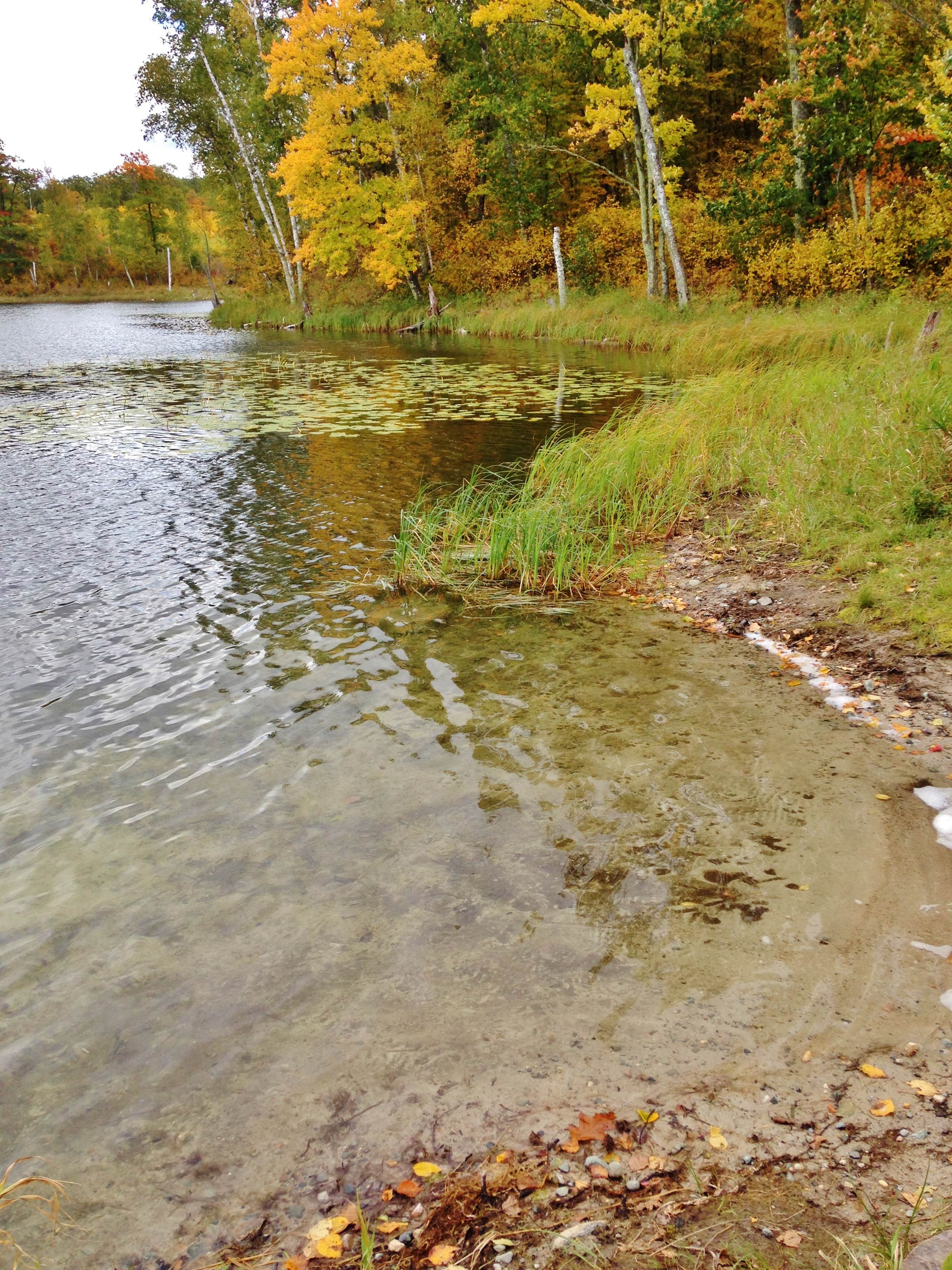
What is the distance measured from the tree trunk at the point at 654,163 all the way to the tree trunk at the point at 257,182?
70.0ft

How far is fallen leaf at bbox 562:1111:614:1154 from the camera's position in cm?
211

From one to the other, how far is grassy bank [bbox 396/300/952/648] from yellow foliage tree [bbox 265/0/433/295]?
76.9ft

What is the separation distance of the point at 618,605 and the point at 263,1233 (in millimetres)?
4838

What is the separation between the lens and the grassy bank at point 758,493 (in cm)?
569

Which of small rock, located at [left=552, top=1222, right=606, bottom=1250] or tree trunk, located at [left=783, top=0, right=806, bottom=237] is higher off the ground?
tree trunk, located at [left=783, top=0, right=806, bottom=237]

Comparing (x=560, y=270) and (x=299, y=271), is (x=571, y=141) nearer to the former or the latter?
(x=560, y=270)

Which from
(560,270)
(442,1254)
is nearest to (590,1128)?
(442,1254)

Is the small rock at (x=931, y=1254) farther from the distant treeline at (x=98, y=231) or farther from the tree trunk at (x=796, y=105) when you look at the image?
the distant treeline at (x=98, y=231)

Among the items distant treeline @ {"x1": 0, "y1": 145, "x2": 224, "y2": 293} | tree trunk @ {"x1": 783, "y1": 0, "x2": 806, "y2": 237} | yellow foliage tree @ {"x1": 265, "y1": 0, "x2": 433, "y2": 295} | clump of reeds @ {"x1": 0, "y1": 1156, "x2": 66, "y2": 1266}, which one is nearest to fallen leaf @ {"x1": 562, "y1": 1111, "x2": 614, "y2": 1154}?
clump of reeds @ {"x1": 0, "y1": 1156, "x2": 66, "y2": 1266}

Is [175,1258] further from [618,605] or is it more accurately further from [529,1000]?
[618,605]

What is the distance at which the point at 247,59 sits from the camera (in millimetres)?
33438

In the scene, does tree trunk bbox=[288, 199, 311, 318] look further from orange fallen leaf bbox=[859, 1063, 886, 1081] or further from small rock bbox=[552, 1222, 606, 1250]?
small rock bbox=[552, 1222, 606, 1250]

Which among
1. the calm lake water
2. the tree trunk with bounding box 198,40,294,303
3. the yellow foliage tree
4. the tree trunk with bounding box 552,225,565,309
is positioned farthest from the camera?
the tree trunk with bounding box 198,40,294,303

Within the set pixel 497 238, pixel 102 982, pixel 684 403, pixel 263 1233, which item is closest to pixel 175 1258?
pixel 263 1233
